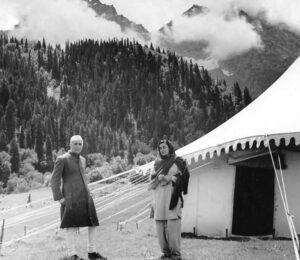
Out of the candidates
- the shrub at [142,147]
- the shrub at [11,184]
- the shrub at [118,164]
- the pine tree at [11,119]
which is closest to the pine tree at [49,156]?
the shrub at [11,184]

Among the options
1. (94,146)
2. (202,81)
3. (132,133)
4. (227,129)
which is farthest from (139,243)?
(202,81)

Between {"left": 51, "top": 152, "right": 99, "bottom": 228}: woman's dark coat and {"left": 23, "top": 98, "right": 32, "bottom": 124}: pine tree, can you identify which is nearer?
{"left": 51, "top": 152, "right": 99, "bottom": 228}: woman's dark coat

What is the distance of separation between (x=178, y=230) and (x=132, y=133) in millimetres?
102780

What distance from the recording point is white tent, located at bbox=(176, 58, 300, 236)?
354 inches

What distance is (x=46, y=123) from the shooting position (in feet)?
352

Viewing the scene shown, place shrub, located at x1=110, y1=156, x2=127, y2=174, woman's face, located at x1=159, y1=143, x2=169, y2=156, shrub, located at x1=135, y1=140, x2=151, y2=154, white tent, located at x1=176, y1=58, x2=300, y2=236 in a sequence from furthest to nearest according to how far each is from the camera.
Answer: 1. shrub, located at x1=135, y1=140, x2=151, y2=154
2. shrub, located at x1=110, y1=156, x2=127, y2=174
3. white tent, located at x1=176, y1=58, x2=300, y2=236
4. woman's face, located at x1=159, y1=143, x2=169, y2=156

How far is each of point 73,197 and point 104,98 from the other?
4442 inches

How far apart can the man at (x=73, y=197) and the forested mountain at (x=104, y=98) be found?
305 ft

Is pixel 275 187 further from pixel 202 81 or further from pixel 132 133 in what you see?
pixel 202 81

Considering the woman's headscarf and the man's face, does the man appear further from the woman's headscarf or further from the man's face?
the woman's headscarf

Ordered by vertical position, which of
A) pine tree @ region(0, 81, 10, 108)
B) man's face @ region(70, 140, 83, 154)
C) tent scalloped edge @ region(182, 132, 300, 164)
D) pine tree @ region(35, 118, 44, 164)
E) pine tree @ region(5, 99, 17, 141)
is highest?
pine tree @ region(0, 81, 10, 108)

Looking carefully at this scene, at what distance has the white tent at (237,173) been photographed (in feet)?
29.5

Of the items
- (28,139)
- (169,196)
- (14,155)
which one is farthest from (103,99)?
(169,196)

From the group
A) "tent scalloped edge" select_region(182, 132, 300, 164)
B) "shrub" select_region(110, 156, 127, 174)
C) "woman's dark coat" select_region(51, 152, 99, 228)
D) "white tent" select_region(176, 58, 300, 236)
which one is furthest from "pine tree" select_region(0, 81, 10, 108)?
"woman's dark coat" select_region(51, 152, 99, 228)
